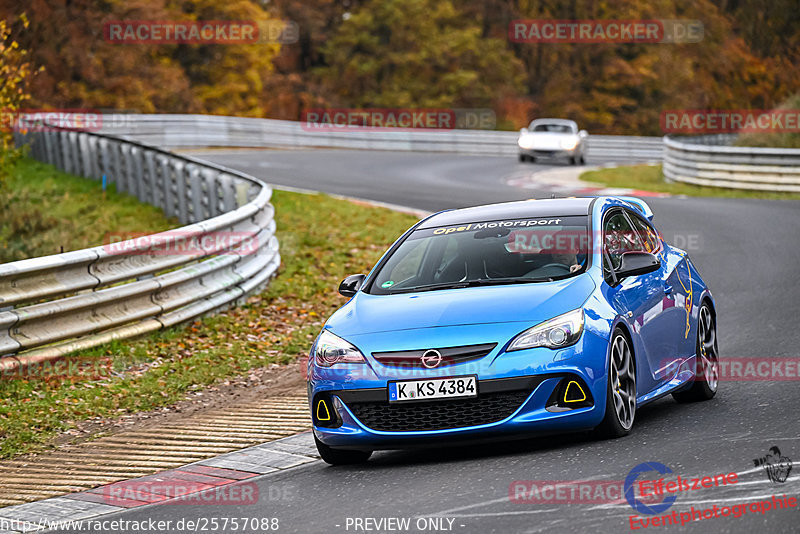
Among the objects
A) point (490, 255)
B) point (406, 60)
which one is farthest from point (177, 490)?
point (406, 60)

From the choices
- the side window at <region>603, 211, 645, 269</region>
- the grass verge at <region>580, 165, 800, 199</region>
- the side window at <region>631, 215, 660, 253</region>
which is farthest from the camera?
the grass verge at <region>580, 165, 800, 199</region>

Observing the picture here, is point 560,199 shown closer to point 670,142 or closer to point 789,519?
point 789,519

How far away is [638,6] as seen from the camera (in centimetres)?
7944

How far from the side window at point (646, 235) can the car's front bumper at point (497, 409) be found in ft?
6.39

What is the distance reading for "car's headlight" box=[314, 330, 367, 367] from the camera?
7277 mm

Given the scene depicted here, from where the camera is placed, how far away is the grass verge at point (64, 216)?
67.8 ft

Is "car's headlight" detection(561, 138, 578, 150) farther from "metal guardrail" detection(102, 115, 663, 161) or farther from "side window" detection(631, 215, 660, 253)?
"side window" detection(631, 215, 660, 253)

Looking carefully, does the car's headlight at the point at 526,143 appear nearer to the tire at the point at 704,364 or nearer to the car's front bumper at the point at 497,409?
the tire at the point at 704,364

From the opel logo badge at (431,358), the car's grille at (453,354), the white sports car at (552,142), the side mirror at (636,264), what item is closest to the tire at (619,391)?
the side mirror at (636,264)

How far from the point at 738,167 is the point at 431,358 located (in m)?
21.8

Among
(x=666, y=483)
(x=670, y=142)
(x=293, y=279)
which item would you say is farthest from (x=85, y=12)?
(x=666, y=483)

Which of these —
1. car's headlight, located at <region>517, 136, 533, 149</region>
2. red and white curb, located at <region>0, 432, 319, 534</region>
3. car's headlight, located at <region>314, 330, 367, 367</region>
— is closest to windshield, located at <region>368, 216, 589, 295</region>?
car's headlight, located at <region>314, 330, 367, 367</region>

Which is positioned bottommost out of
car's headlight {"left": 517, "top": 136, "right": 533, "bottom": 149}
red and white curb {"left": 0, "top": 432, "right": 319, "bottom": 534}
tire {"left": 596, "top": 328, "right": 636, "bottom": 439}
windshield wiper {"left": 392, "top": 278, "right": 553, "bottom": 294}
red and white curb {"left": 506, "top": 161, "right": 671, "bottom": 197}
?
car's headlight {"left": 517, "top": 136, "right": 533, "bottom": 149}

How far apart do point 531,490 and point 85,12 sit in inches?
1907
